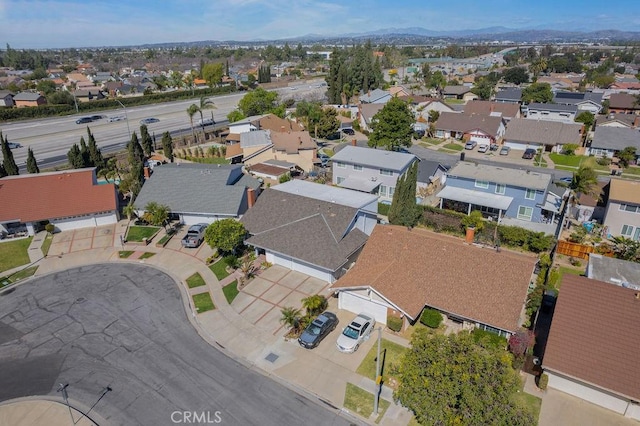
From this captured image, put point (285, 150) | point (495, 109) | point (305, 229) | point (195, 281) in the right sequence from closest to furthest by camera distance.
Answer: point (195, 281) → point (305, 229) → point (285, 150) → point (495, 109)

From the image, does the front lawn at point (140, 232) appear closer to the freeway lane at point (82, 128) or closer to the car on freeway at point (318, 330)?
the car on freeway at point (318, 330)

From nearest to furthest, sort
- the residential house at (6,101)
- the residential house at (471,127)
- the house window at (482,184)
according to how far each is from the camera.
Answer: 1. the house window at (482,184)
2. the residential house at (471,127)
3. the residential house at (6,101)

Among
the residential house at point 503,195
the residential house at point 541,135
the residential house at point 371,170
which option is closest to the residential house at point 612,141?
the residential house at point 541,135

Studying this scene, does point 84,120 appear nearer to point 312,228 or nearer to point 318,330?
point 312,228

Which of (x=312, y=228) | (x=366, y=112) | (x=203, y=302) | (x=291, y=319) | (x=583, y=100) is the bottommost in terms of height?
(x=203, y=302)

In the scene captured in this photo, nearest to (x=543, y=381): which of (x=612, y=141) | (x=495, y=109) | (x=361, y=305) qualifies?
(x=361, y=305)

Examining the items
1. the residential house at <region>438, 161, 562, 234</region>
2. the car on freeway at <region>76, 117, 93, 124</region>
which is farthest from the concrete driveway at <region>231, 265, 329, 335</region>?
the car on freeway at <region>76, 117, 93, 124</region>
